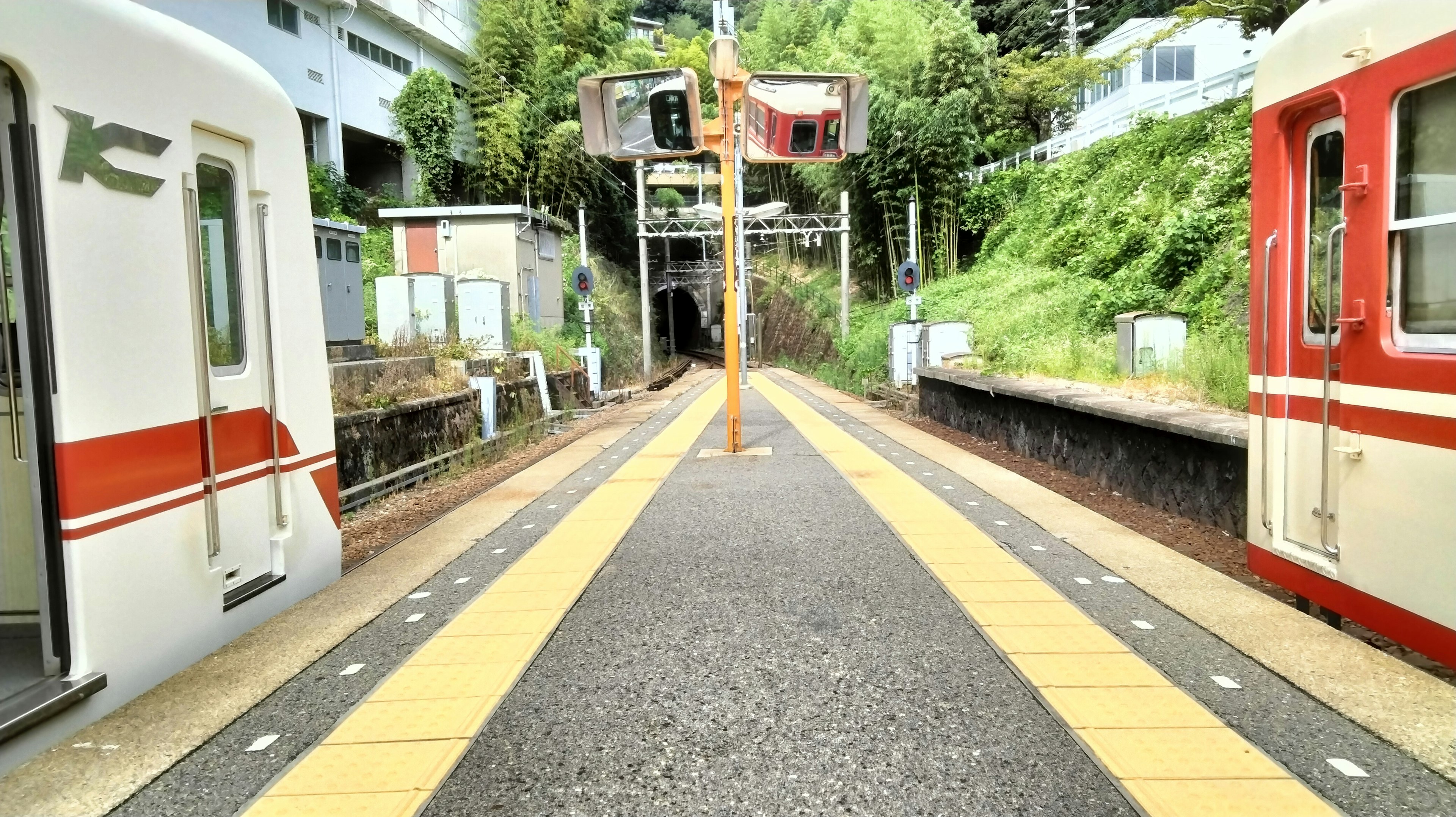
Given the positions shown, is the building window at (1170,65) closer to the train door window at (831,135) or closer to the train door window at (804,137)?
the train door window at (831,135)

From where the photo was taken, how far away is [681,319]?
60969 mm

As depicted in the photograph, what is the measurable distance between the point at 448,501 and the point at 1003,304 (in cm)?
1366

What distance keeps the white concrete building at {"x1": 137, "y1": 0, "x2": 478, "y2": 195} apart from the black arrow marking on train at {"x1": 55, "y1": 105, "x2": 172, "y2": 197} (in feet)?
65.2

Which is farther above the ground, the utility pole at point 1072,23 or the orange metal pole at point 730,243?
the utility pole at point 1072,23

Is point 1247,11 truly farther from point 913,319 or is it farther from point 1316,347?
point 1316,347

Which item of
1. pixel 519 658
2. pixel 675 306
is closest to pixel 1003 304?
pixel 519 658

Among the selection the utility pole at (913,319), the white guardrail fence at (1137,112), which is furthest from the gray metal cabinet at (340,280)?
A: the white guardrail fence at (1137,112)

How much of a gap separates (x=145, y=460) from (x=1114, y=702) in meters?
3.47

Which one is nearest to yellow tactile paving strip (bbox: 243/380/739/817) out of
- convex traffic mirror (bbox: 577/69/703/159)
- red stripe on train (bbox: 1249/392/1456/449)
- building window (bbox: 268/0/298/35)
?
red stripe on train (bbox: 1249/392/1456/449)

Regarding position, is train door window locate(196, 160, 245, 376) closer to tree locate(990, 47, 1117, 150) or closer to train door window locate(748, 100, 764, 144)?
train door window locate(748, 100, 764, 144)

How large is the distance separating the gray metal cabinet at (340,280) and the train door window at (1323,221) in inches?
402

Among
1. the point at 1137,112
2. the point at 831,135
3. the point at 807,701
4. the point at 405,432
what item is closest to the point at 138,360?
the point at 807,701

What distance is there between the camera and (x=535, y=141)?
103ft

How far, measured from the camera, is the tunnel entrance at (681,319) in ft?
→ 174
